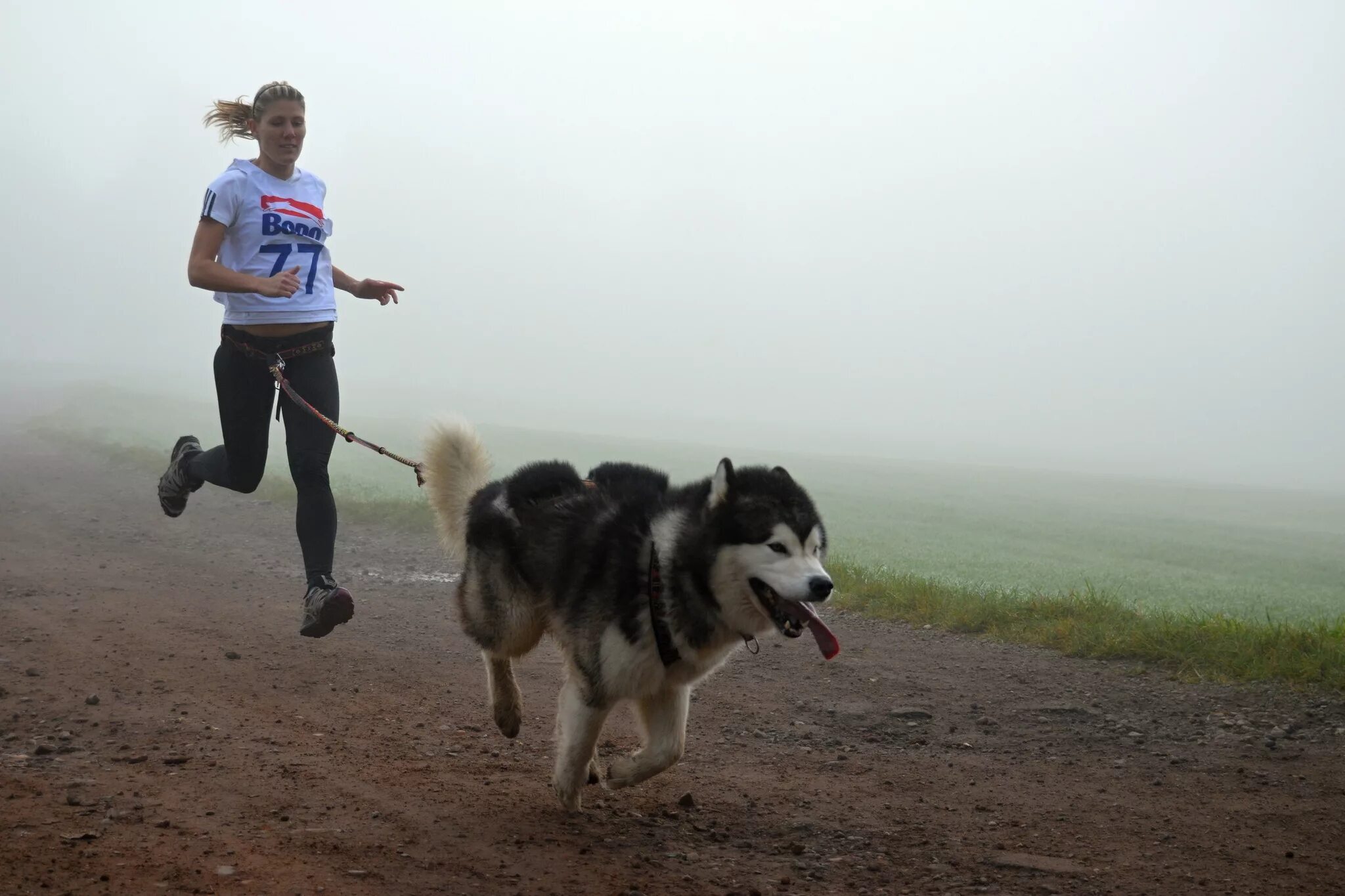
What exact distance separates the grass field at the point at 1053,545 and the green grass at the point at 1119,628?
0.05ft

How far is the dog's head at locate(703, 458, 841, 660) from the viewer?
12.2 ft

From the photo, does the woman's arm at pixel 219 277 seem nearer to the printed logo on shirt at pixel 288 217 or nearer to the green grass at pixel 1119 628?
the printed logo on shirt at pixel 288 217

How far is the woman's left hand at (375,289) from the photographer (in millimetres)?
5832

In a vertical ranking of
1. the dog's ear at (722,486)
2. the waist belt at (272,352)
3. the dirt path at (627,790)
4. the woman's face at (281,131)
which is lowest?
the dirt path at (627,790)

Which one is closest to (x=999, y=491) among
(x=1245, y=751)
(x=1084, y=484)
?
(x=1084, y=484)

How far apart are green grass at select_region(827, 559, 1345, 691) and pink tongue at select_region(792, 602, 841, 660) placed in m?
3.47

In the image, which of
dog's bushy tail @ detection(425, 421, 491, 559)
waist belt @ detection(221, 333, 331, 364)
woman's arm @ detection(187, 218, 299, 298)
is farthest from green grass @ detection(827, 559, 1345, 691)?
woman's arm @ detection(187, 218, 299, 298)

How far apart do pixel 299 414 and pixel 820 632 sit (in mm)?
2982

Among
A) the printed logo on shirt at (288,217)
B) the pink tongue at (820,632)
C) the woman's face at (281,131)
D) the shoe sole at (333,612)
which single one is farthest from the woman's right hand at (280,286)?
the pink tongue at (820,632)

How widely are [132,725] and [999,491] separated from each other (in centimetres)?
2233

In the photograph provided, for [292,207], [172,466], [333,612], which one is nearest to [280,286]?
[292,207]

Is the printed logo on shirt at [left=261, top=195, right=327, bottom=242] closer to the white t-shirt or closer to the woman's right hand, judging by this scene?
the white t-shirt

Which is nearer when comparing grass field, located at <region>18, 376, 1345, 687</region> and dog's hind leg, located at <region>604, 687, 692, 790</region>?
dog's hind leg, located at <region>604, 687, 692, 790</region>

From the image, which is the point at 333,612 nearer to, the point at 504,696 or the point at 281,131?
the point at 504,696
